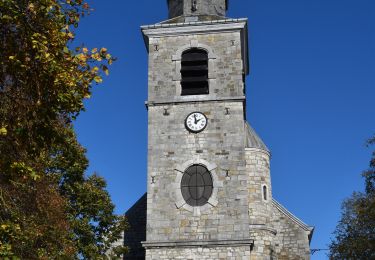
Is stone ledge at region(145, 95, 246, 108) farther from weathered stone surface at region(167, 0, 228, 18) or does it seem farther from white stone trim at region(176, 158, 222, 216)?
weathered stone surface at region(167, 0, 228, 18)

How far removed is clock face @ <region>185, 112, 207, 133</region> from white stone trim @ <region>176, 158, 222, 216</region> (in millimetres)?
1263

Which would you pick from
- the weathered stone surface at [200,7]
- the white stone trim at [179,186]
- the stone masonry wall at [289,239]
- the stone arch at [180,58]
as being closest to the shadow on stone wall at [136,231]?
the white stone trim at [179,186]

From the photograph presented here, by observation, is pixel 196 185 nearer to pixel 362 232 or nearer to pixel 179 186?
pixel 179 186

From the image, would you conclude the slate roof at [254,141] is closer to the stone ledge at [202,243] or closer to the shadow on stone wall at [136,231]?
the shadow on stone wall at [136,231]

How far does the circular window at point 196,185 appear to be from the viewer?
2106 cm

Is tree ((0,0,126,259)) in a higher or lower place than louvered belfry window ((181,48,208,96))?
lower

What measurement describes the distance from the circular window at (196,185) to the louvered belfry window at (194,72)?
10.5 feet

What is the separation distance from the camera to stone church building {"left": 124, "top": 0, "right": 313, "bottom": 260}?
20.5 m

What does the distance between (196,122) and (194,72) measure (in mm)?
2238

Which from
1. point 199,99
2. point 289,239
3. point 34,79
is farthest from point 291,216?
point 34,79

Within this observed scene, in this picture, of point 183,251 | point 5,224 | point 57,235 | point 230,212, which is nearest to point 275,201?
point 230,212

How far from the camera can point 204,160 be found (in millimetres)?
21469

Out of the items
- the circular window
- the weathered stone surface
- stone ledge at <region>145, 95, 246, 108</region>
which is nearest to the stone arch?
stone ledge at <region>145, 95, 246, 108</region>

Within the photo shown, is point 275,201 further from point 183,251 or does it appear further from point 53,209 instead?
point 53,209
